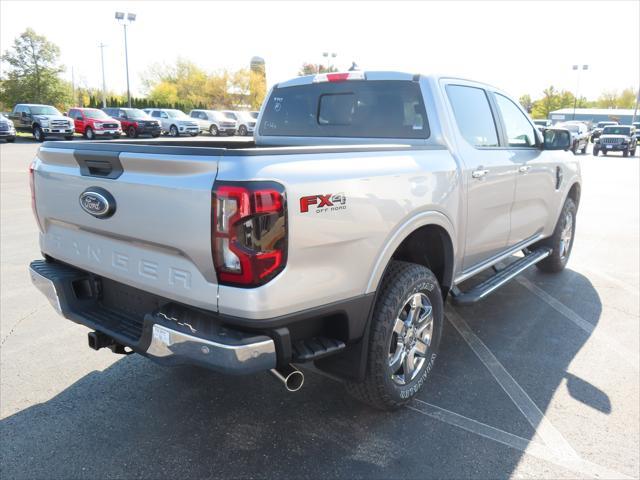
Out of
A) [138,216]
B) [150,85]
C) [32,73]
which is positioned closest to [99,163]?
[138,216]

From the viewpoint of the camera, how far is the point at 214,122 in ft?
115

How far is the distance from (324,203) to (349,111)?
6.12 ft

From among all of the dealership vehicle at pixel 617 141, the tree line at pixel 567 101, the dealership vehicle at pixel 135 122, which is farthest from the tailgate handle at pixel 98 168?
the tree line at pixel 567 101

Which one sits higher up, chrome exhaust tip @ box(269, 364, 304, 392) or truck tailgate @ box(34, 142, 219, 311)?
truck tailgate @ box(34, 142, 219, 311)

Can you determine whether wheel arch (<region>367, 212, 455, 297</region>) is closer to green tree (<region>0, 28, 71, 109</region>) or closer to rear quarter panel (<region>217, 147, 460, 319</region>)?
rear quarter panel (<region>217, 147, 460, 319</region>)

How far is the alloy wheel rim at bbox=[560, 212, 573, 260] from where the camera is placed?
19.3ft

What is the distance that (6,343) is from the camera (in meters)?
3.88

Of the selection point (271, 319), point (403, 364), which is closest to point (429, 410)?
point (403, 364)

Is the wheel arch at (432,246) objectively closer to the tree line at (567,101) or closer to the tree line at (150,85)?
the tree line at (150,85)

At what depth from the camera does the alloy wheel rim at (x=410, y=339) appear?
304 cm

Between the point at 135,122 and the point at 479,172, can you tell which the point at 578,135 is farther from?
the point at 479,172

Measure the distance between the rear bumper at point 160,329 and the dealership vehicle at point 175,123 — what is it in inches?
1251

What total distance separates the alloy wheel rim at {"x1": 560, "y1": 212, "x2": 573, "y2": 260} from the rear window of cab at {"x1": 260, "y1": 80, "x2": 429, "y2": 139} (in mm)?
3088

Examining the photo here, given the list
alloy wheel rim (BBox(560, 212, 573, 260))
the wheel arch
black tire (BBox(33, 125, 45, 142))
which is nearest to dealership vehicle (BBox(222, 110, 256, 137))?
black tire (BBox(33, 125, 45, 142))
